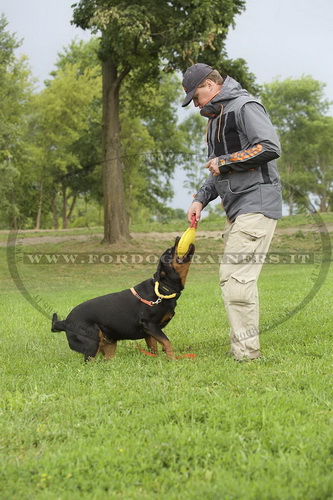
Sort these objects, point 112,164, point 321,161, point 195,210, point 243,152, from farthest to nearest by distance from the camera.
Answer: point 321,161, point 112,164, point 195,210, point 243,152

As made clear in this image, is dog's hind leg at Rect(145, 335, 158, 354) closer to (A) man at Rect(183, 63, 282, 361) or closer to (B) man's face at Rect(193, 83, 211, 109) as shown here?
(A) man at Rect(183, 63, 282, 361)

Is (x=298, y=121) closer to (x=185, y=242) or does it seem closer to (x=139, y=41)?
(x=139, y=41)

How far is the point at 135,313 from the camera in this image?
4723 mm

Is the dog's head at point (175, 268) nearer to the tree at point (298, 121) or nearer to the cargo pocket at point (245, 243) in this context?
the cargo pocket at point (245, 243)

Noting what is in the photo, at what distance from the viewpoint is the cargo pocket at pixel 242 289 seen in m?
4.35

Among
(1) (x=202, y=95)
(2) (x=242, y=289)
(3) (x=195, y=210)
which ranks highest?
(1) (x=202, y=95)

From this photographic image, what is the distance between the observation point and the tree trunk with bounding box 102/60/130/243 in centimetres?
1733

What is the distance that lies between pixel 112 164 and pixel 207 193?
12758 millimetres

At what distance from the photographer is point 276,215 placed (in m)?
4.43

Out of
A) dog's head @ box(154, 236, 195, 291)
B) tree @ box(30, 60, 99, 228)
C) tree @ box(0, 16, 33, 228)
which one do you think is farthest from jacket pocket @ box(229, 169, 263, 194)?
tree @ box(30, 60, 99, 228)

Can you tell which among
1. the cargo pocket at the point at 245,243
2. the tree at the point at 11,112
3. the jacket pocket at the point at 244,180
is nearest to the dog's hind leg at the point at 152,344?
the cargo pocket at the point at 245,243

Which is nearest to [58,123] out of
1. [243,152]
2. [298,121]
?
[243,152]

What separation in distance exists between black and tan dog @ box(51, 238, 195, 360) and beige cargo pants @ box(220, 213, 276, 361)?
0.43 m

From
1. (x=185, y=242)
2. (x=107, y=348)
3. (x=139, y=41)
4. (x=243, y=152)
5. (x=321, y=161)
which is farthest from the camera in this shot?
(x=321, y=161)
